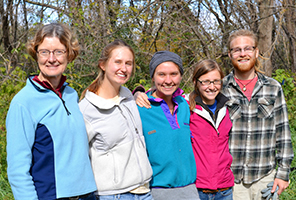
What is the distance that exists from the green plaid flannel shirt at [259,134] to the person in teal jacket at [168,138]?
52 centimetres

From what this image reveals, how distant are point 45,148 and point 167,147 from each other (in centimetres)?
95

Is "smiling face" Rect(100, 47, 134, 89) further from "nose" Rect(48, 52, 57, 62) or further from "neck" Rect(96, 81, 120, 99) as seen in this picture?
"nose" Rect(48, 52, 57, 62)

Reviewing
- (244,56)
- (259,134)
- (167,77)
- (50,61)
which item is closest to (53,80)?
(50,61)

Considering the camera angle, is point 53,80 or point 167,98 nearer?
point 53,80

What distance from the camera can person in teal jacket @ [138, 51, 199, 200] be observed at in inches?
93.7

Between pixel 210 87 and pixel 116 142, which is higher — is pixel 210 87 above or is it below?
above

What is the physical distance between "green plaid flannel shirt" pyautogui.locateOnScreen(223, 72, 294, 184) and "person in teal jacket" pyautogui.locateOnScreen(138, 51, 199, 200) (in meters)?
0.52

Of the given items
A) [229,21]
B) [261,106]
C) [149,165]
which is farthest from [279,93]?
[229,21]

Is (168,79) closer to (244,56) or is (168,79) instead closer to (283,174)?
(244,56)

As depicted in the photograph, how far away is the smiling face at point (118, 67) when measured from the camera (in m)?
2.38

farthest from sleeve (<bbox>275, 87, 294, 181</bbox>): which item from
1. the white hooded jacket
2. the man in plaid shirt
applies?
the white hooded jacket

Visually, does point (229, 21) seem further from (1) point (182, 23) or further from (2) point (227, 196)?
(2) point (227, 196)

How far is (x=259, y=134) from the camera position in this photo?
2.79 metres

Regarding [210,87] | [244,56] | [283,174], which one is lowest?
[283,174]
